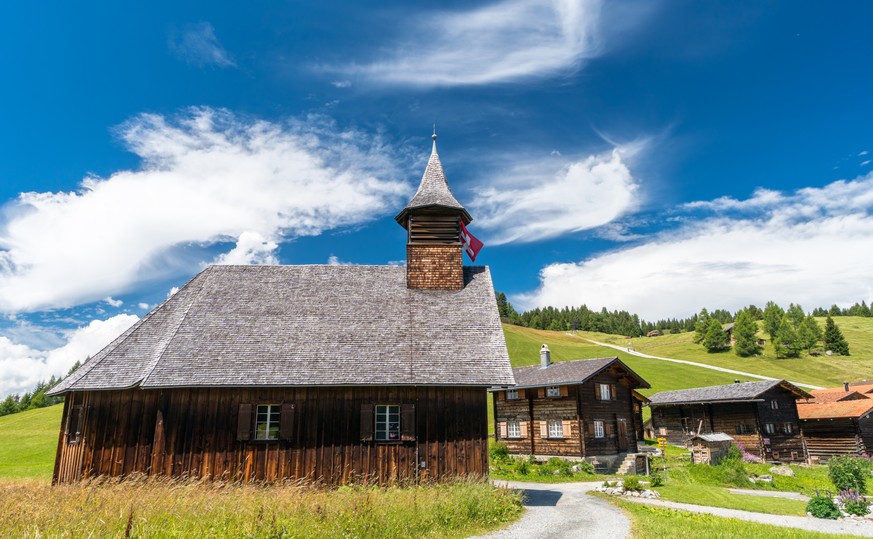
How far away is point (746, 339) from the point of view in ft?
334

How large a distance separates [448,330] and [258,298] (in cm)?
855

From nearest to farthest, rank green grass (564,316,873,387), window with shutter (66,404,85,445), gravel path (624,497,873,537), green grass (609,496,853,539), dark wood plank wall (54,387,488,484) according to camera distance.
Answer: green grass (609,496,853,539), gravel path (624,497,873,537), dark wood plank wall (54,387,488,484), window with shutter (66,404,85,445), green grass (564,316,873,387)

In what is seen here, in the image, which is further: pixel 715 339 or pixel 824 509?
pixel 715 339

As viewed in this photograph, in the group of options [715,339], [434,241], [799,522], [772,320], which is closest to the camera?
[799,522]

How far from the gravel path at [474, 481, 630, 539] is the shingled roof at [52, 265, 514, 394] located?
4501mm

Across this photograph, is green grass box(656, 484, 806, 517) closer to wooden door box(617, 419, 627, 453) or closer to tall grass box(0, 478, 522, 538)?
tall grass box(0, 478, 522, 538)

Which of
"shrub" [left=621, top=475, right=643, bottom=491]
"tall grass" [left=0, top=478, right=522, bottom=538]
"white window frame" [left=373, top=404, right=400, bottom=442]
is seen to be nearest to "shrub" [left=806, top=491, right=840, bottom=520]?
"shrub" [left=621, top=475, right=643, bottom=491]

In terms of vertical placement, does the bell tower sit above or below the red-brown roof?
above

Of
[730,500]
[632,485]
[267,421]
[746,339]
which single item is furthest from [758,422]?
[746,339]

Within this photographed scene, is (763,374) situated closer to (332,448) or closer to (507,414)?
(507,414)

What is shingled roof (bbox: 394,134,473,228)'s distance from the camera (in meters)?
24.1

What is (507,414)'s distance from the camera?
126 ft

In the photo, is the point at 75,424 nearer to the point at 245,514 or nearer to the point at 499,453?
the point at 245,514

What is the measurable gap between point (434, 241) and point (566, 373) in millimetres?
17827
